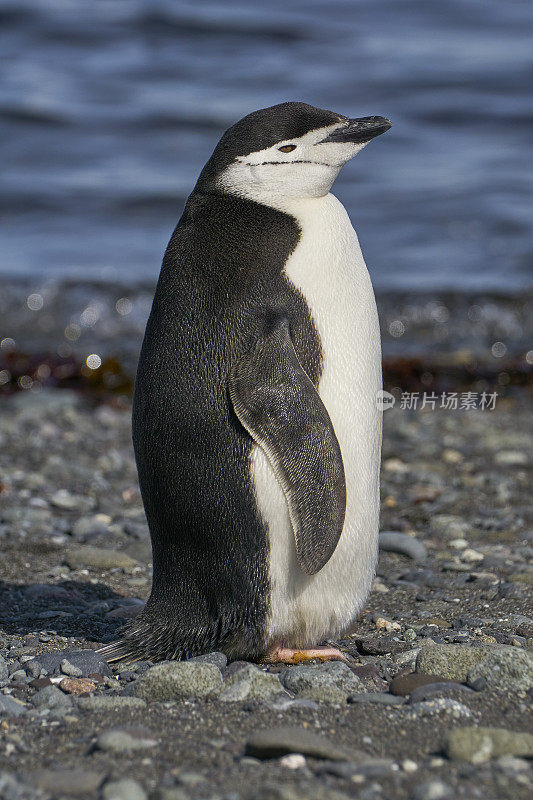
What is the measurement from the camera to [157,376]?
11.5 ft

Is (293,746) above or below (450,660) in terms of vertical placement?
above

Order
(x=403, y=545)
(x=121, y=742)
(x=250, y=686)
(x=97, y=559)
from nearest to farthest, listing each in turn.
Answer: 1. (x=121, y=742)
2. (x=250, y=686)
3. (x=97, y=559)
4. (x=403, y=545)

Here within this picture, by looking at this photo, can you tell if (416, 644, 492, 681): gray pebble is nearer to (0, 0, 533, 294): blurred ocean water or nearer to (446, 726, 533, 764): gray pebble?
(446, 726, 533, 764): gray pebble

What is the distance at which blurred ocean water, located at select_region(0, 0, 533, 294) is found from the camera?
15.2 m

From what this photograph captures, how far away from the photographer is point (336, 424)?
353cm

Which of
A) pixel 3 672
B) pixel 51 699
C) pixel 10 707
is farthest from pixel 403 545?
pixel 10 707

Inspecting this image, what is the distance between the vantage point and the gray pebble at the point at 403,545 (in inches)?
202

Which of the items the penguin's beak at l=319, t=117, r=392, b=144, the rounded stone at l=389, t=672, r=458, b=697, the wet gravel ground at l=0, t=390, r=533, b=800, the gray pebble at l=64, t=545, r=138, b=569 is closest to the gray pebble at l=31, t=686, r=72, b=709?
the wet gravel ground at l=0, t=390, r=533, b=800

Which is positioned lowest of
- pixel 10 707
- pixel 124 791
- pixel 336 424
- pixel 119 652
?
pixel 119 652

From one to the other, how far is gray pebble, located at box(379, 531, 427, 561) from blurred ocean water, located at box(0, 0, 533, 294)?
848 cm

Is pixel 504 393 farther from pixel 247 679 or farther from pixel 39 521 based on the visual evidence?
pixel 247 679

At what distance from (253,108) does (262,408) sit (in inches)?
669

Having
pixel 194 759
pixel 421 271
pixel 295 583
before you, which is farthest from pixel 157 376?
pixel 421 271

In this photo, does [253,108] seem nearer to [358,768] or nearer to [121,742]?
[121,742]
